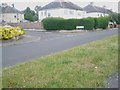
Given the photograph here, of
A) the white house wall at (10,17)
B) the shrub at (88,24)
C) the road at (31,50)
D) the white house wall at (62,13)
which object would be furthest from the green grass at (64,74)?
the white house wall at (10,17)

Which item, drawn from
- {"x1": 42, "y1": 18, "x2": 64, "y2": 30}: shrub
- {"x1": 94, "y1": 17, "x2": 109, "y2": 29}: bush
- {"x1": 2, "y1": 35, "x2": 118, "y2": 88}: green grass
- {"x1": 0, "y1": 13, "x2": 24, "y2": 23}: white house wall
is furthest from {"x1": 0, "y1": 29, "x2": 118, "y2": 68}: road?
{"x1": 0, "y1": 13, "x2": 24, "y2": 23}: white house wall

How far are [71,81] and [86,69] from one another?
5.69 ft

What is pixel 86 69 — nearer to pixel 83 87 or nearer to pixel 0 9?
pixel 83 87

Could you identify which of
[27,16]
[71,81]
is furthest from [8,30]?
[27,16]

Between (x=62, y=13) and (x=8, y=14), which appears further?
(x=8, y=14)

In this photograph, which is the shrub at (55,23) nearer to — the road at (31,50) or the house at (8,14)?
the road at (31,50)

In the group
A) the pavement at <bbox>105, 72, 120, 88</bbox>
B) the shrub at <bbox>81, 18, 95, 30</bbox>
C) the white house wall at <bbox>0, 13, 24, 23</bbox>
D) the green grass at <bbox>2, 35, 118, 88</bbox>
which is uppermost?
the white house wall at <bbox>0, 13, 24, 23</bbox>

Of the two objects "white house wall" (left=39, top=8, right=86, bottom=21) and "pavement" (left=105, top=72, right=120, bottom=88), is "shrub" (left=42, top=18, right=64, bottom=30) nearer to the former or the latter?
"white house wall" (left=39, top=8, right=86, bottom=21)

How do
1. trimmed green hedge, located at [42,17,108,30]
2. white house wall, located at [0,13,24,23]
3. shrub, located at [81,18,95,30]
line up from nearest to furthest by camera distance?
trimmed green hedge, located at [42,17,108,30] < shrub, located at [81,18,95,30] < white house wall, located at [0,13,24,23]

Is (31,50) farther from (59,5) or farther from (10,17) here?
(10,17)

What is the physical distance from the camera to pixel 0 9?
75.5 metres

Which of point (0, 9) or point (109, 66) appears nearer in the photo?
point (109, 66)

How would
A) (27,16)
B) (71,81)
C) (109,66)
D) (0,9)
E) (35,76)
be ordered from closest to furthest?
(71,81)
(35,76)
(109,66)
(0,9)
(27,16)

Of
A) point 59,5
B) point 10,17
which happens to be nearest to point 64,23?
point 59,5
